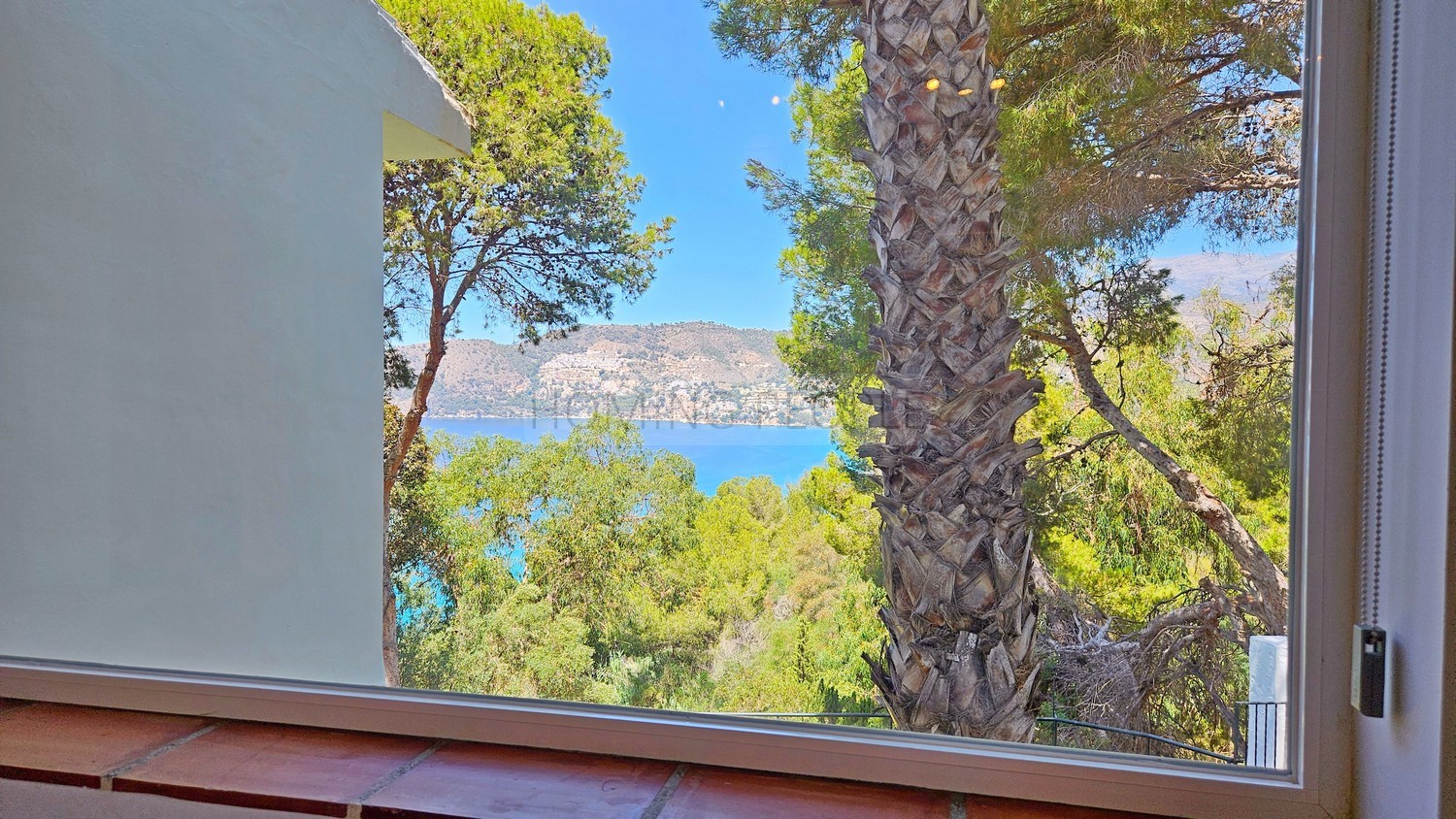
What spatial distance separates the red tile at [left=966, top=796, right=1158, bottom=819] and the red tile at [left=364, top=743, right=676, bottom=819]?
14.6 inches

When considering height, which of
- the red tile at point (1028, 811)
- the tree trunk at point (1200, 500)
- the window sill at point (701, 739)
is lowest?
the red tile at point (1028, 811)

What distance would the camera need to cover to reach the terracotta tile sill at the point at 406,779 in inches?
32.6

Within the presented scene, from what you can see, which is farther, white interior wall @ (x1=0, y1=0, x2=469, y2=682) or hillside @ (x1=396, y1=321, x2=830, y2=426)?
hillside @ (x1=396, y1=321, x2=830, y2=426)

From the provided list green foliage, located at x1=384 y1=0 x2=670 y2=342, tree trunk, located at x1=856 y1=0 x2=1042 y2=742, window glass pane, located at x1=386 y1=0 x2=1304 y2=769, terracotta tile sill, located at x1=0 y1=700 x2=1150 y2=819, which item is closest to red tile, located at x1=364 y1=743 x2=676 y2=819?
terracotta tile sill, located at x1=0 y1=700 x2=1150 y2=819

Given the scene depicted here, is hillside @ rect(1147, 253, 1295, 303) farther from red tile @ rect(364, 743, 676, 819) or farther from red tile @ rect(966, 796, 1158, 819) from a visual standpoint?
red tile @ rect(364, 743, 676, 819)

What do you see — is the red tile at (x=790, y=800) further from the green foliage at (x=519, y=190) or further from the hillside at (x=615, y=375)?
the green foliage at (x=519, y=190)

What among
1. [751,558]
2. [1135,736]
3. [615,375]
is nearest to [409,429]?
[615,375]

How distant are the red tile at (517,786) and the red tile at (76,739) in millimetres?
390

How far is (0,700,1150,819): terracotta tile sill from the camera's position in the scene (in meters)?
0.83

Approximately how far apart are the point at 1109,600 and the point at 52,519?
2043 millimetres

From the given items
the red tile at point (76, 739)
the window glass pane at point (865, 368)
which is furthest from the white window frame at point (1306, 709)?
the red tile at point (76, 739)

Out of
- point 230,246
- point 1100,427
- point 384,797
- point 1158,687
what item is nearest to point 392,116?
point 230,246

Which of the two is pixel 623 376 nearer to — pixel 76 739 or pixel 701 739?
pixel 701 739

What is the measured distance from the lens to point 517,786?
880mm
